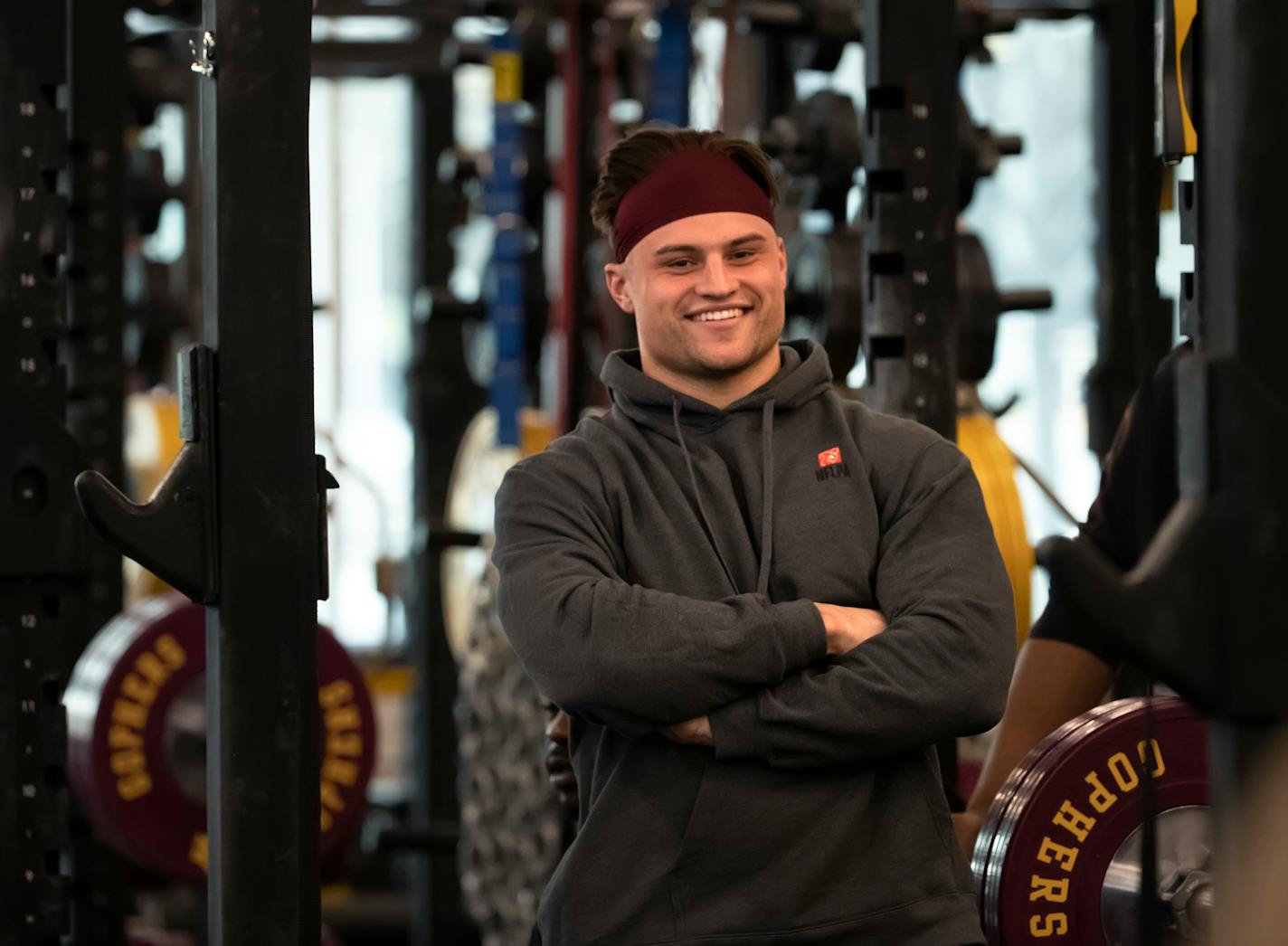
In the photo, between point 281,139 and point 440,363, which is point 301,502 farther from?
point 440,363

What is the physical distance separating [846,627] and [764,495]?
190 mm

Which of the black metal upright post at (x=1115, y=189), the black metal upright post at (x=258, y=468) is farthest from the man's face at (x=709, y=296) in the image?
the black metal upright post at (x=1115, y=189)

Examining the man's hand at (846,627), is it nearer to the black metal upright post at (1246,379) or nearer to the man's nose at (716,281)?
the man's nose at (716,281)

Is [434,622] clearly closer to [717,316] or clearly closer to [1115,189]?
[1115,189]

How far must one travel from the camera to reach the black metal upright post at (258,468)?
2.36 meters

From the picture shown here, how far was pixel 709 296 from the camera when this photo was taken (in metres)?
2.42

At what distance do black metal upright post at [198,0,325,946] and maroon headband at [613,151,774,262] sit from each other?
406mm

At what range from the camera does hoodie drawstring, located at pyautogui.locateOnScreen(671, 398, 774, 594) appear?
2.34 metres

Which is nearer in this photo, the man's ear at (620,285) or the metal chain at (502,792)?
the man's ear at (620,285)

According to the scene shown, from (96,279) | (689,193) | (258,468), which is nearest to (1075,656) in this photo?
(689,193)

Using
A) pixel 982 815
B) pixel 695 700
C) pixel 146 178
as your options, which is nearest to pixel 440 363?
pixel 146 178

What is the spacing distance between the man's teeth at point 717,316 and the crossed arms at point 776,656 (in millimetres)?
301

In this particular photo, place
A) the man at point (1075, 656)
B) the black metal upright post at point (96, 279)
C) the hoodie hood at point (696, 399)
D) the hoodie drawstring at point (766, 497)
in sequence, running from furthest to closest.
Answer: the black metal upright post at point (96, 279) < the man at point (1075, 656) < the hoodie hood at point (696, 399) < the hoodie drawstring at point (766, 497)

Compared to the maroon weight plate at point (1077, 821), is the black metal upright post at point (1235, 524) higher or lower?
higher
